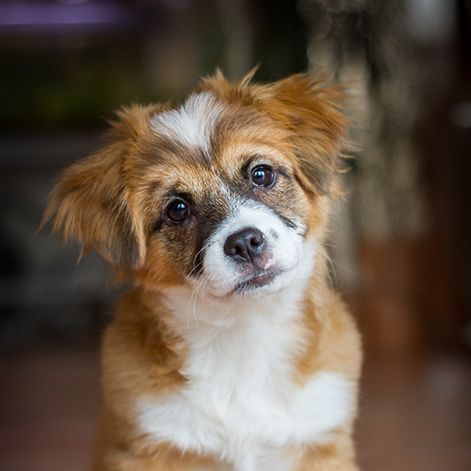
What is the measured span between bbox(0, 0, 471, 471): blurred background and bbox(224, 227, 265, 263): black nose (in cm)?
54

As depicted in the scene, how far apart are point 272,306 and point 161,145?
0.54m

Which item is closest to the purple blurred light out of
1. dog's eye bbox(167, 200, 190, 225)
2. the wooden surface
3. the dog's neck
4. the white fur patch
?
the wooden surface

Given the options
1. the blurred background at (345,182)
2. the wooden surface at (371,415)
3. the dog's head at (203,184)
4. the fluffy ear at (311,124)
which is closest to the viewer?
the dog's head at (203,184)

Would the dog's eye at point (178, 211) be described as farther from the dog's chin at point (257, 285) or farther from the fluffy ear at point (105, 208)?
the dog's chin at point (257, 285)

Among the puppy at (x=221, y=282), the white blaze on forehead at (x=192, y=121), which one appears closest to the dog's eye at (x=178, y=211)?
the puppy at (x=221, y=282)

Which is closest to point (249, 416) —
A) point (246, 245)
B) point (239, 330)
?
point (239, 330)

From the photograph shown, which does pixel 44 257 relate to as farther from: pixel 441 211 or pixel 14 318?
pixel 441 211

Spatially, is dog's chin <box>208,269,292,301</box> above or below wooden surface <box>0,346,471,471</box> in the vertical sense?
above

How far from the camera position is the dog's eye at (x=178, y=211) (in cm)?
155

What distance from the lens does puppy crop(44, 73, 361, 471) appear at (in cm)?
144

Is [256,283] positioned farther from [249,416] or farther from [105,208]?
[105,208]

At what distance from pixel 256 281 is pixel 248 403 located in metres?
0.33

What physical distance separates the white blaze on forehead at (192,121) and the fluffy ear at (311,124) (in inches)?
6.1

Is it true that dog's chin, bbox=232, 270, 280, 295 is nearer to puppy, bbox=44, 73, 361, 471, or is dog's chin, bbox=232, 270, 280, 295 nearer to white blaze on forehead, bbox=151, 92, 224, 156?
puppy, bbox=44, 73, 361, 471
